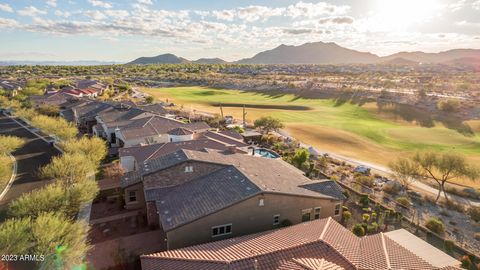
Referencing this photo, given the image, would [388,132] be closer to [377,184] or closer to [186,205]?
[377,184]

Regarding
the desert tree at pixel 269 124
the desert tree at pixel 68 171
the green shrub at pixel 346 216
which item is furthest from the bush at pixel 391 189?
the desert tree at pixel 68 171

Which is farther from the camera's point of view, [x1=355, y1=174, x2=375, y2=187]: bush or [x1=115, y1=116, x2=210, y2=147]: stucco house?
[x1=115, y1=116, x2=210, y2=147]: stucco house

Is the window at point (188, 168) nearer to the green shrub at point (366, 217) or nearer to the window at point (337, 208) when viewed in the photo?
the window at point (337, 208)

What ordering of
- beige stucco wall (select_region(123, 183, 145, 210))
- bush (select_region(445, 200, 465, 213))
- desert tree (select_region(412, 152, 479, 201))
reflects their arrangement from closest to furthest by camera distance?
beige stucco wall (select_region(123, 183, 145, 210)), bush (select_region(445, 200, 465, 213)), desert tree (select_region(412, 152, 479, 201))

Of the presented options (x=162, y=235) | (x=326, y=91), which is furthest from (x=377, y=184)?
(x=326, y=91)

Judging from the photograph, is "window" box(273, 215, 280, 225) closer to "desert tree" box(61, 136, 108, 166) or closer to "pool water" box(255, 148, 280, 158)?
"pool water" box(255, 148, 280, 158)

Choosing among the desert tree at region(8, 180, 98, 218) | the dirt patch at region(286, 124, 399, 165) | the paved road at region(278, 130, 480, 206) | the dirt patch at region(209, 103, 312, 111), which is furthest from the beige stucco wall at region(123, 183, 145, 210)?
the dirt patch at region(209, 103, 312, 111)
